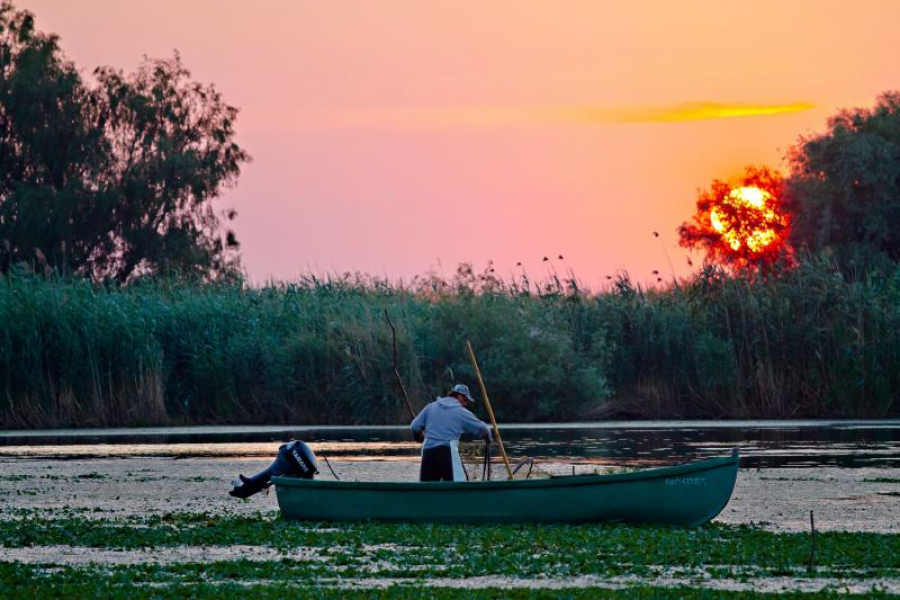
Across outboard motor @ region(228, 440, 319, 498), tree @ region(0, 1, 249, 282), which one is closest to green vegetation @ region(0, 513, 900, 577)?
outboard motor @ region(228, 440, 319, 498)

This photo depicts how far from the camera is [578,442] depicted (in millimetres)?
29016

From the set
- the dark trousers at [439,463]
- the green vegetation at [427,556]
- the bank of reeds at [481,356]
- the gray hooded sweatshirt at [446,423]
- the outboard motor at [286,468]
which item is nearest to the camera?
the green vegetation at [427,556]

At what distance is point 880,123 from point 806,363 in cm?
3757

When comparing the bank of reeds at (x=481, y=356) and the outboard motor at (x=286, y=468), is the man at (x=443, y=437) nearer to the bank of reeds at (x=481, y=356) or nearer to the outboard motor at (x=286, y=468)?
the outboard motor at (x=286, y=468)

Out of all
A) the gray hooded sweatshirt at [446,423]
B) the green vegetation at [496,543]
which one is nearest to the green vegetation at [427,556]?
the green vegetation at [496,543]

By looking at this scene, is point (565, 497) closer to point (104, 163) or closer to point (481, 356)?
point (481, 356)

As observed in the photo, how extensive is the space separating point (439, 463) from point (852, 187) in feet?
173

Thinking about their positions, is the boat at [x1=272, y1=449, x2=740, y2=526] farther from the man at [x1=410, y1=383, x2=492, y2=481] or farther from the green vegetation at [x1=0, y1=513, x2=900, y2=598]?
the man at [x1=410, y1=383, x2=492, y2=481]

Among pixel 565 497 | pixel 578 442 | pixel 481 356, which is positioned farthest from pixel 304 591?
pixel 481 356

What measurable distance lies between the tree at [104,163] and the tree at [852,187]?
935 inches

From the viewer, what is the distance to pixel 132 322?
35.8m

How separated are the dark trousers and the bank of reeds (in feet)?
55.7

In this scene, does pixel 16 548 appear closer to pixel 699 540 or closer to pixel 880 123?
pixel 699 540

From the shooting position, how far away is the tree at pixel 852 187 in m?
65.9
